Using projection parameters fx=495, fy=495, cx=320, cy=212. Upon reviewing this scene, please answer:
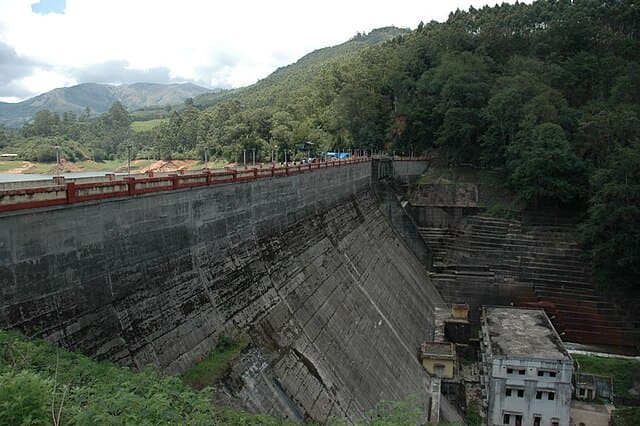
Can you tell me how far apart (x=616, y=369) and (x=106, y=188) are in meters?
23.8

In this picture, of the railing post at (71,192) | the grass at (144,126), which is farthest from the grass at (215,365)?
the grass at (144,126)

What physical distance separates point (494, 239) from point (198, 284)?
2490cm

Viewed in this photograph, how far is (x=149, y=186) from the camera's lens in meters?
11.6

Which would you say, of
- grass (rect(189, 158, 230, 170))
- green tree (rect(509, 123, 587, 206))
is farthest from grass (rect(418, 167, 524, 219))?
grass (rect(189, 158, 230, 170))

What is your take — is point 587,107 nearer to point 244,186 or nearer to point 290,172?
point 290,172

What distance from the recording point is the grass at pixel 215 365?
10773 millimetres

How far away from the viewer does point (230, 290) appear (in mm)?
13719

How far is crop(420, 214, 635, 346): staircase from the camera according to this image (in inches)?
1109

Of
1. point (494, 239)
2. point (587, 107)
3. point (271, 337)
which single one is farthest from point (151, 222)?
point (587, 107)

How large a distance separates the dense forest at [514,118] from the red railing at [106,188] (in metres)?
7.44

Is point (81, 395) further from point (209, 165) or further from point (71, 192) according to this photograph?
point (209, 165)

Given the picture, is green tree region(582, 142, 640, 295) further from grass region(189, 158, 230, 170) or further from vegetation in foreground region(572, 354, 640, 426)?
grass region(189, 158, 230, 170)

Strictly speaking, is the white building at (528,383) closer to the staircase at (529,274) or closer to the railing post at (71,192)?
the staircase at (529,274)

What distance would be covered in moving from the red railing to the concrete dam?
0.12m
